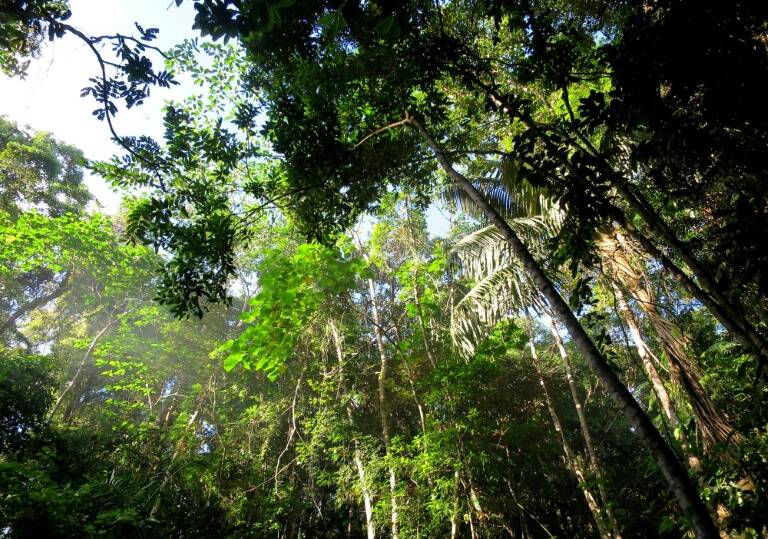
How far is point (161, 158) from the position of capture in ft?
12.0

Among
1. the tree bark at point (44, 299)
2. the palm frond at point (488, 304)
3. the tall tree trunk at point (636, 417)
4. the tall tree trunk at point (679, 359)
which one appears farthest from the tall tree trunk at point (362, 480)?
the tree bark at point (44, 299)

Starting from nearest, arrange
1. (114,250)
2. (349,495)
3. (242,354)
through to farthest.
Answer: (242,354), (349,495), (114,250)

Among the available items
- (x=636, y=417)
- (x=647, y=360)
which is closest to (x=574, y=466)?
(x=647, y=360)

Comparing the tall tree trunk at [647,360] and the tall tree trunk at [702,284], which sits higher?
the tall tree trunk at [647,360]

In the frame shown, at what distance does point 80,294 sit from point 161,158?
17658mm

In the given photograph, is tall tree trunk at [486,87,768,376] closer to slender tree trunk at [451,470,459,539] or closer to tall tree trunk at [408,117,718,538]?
tall tree trunk at [408,117,718,538]

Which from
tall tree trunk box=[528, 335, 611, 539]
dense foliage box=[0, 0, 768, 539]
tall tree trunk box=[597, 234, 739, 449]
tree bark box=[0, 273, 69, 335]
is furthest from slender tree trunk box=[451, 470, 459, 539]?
tree bark box=[0, 273, 69, 335]

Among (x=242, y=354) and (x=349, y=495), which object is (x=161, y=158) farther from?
(x=349, y=495)

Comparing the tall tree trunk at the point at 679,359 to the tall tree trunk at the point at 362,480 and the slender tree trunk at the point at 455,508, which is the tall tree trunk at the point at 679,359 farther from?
the tall tree trunk at the point at 362,480

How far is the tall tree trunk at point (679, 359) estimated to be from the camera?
9.73 feet

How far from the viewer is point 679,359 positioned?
3412mm

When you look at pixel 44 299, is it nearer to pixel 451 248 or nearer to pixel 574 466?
pixel 451 248

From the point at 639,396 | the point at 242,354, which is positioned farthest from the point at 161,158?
the point at 639,396

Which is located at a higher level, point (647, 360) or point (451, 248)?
point (451, 248)
